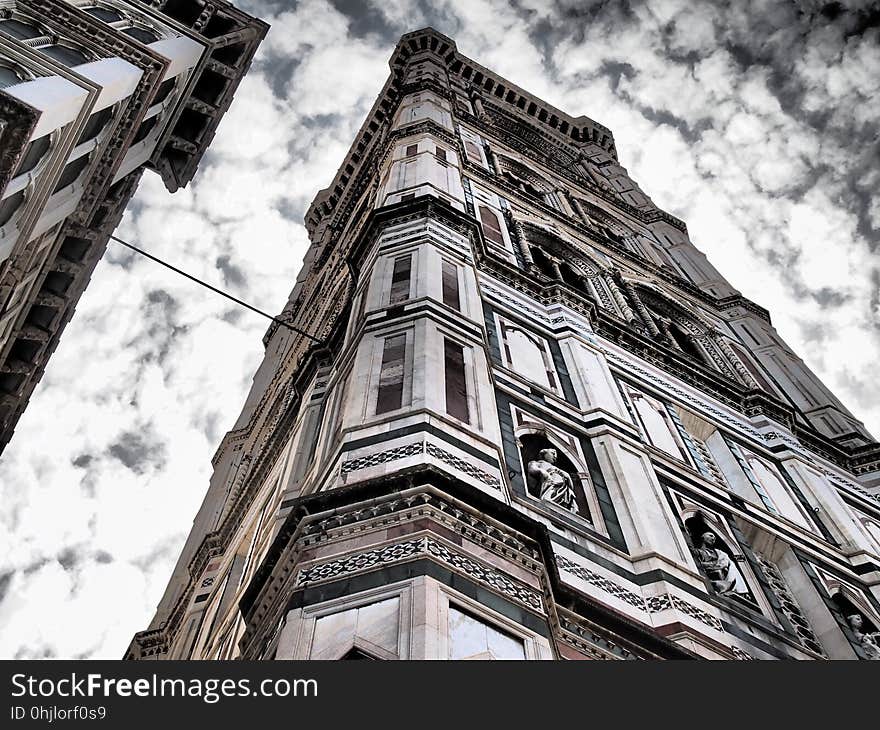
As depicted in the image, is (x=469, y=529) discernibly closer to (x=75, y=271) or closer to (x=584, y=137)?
(x=75, y=271)

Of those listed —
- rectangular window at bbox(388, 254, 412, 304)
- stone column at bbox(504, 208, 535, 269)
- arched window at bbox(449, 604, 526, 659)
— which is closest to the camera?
arched window at bbox(449, 604, 526, 659)

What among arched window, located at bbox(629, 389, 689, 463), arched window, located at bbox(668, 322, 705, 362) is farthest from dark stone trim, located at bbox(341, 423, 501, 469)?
arched window, located at bbox(668, 322, 705, 362)

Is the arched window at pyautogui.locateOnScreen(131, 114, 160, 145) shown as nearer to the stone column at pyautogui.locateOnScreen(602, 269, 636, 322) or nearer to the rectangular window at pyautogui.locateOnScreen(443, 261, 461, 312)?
the rectangular window at pyautogui.locateOnScreen(443, 261, 461, 312)

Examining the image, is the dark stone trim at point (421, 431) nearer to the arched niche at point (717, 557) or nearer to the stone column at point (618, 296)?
the arched niche at point (717, 557)

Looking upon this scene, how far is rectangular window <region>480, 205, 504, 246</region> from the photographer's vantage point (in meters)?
16.6

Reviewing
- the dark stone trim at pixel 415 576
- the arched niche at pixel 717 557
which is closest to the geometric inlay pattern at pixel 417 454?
the dark stone trim at pixel 415 576

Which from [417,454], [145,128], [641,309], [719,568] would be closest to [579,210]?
[641,309]

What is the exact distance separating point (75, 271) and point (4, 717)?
7.67 m

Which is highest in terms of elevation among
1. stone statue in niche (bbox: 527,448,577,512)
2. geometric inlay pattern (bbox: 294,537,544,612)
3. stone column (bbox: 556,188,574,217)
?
stone column (bbox: 556,188,574,217)

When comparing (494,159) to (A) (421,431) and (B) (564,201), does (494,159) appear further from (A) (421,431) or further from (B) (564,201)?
(A) (421,431)

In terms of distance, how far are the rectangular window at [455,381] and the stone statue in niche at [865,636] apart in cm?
373

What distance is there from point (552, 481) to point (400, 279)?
3.40 m

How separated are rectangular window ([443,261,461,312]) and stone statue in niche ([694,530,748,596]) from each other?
128 inches

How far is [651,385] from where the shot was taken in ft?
43.2
